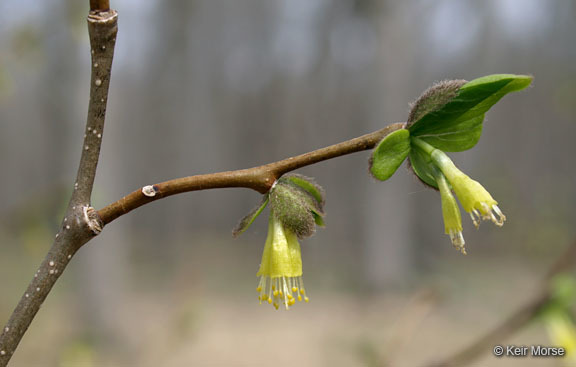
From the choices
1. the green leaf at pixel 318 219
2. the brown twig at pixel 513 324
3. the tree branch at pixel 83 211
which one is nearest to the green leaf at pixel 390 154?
the green leaf at pixel 318 219

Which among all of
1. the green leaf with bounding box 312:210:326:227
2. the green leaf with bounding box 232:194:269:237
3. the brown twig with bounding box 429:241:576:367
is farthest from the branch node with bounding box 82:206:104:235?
the brown twig with bounding box 429:241:576:367

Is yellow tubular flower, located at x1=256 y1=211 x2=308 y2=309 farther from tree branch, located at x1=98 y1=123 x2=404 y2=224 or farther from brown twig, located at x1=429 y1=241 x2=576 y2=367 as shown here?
brown twig, located at x1=429 y1=241 x2=576 y2=367

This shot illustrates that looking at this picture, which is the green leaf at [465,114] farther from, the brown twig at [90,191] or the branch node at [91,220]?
the branch node at [91,220]

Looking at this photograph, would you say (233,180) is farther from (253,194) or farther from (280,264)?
Result: (253,194)

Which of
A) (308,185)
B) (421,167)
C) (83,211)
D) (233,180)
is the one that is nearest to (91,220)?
(83,211)

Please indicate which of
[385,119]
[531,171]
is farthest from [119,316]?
[531,171]

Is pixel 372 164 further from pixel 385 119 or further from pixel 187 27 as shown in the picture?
pixel 187 27
